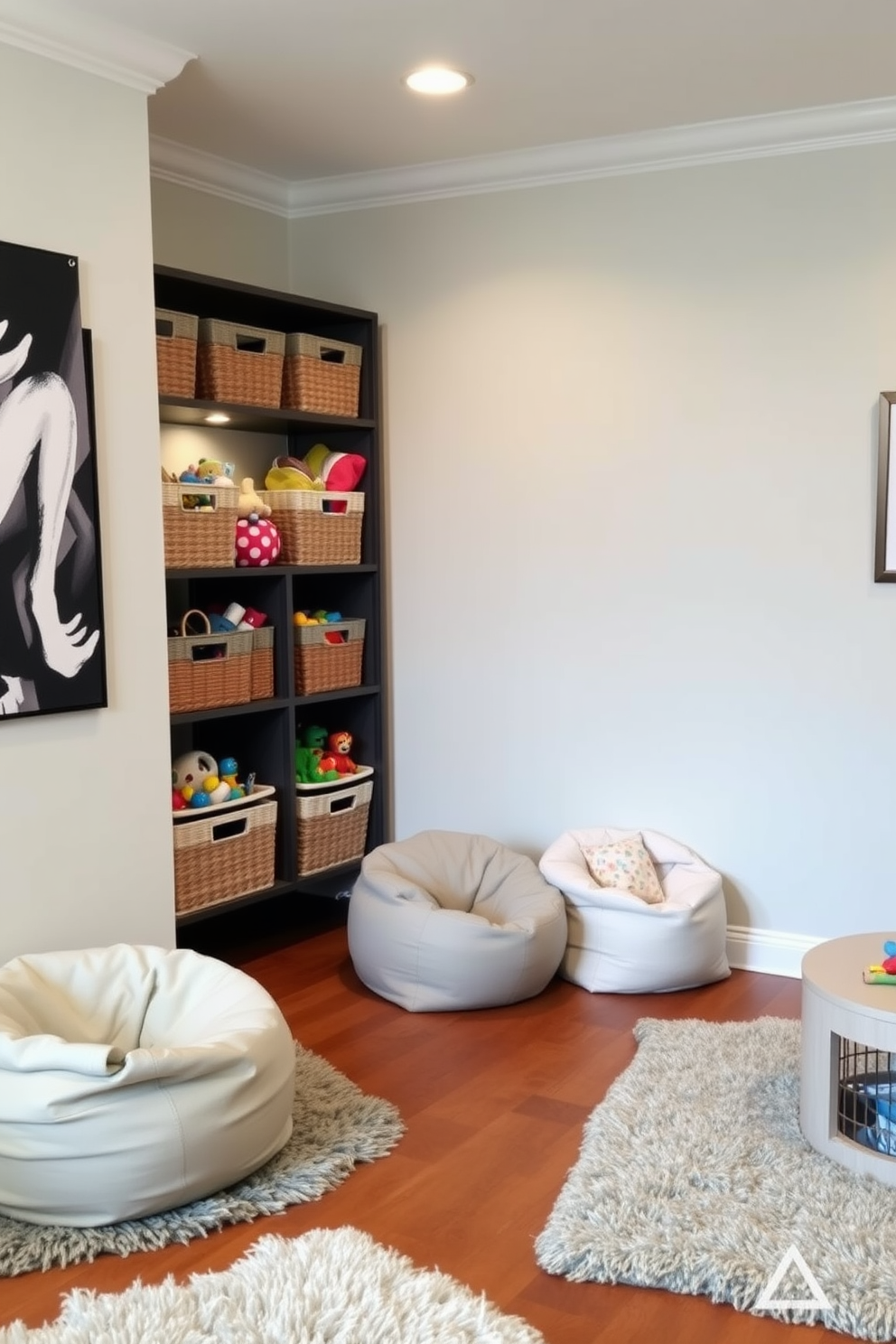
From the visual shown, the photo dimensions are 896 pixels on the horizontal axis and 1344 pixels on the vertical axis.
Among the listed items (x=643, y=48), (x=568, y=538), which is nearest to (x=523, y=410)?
(x=568, y=538)

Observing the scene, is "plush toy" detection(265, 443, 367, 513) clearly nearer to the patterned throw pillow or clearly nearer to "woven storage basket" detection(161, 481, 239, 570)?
"woven storage basket" detection(161, 481, 239, 570)

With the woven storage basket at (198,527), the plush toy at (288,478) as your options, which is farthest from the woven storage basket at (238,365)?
the woven storage basket at (198,527)

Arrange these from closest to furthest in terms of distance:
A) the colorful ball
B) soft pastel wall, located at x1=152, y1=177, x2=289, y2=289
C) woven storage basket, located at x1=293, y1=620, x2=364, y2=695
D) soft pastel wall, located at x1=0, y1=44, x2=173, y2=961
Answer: soft pastel wall, located at x1=0, y1=44, x2=173, y2=961 < the colorful ball < soft pastel wall, located at x1=152, y1=177, x2=289, y2=289 < woven storage basket, located at x1=293, y1=620, x2=364, y2=695

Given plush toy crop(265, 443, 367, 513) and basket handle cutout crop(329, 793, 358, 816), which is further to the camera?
basket handle cutout crop(329, 793, 358, 816)

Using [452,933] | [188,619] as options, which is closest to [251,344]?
[188,619]

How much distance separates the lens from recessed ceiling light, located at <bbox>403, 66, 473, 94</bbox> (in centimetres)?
327

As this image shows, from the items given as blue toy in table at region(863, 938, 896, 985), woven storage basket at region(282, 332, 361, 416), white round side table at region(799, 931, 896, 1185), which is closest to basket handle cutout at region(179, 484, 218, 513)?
woven storage basket at region(282, 332, 361, 416)

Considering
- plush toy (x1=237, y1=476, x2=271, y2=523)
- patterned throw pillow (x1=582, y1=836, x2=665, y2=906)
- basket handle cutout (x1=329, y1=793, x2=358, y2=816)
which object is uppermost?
plush toy (x1=237, y1=476, x2=271, y2=523)

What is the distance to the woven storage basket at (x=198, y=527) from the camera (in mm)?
3617

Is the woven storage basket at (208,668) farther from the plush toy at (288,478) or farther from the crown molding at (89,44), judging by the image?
the crown molding at (89,44)

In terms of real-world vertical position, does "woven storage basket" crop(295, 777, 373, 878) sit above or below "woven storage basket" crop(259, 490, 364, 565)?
below

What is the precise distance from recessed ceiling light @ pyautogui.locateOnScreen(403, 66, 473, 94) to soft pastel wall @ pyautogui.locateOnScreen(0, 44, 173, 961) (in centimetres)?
72

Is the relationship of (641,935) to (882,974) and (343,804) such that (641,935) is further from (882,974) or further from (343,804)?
(343,804)

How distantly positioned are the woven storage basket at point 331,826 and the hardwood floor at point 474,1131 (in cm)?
28
